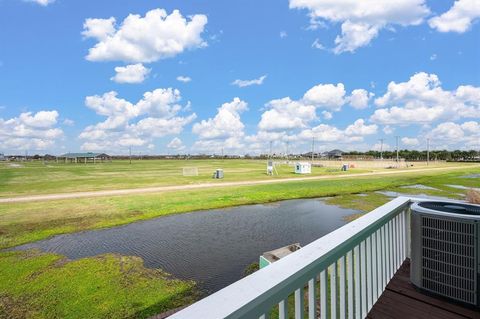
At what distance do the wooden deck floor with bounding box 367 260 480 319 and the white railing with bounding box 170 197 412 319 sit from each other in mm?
100

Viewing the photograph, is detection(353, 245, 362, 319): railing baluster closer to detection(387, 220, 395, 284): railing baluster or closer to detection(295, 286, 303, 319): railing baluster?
detection(387, 220, 395, 284): railing baluster

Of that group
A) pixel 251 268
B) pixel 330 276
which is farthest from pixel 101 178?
pixel 330 276

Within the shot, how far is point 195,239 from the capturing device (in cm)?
1031

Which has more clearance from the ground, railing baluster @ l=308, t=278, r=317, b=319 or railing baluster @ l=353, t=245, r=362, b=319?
railing baluster @ l=308, t=278, r=317, b=319

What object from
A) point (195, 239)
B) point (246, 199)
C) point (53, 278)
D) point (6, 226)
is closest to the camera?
point (53, 278)

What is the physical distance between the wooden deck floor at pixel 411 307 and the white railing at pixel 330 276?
100 millimetres

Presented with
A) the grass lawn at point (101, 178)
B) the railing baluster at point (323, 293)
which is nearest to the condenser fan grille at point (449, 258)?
the railing baluster at point (323, 293)

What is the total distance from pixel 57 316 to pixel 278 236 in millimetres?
7029

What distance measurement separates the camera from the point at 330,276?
7.50 feet

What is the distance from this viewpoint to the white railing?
4.00ft

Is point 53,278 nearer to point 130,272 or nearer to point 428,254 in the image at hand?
point 130,272

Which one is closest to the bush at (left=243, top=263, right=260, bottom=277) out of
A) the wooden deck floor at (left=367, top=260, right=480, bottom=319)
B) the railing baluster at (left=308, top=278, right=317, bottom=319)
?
the wooden deck floor at (left=367, top=260, right=480, bottom=319)

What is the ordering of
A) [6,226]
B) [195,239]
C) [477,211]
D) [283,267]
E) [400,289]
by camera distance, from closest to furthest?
[283,267]
[477,211]
[400,289]
[195,239]
[6,226]

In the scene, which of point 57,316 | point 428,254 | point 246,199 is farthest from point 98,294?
point 246,199
